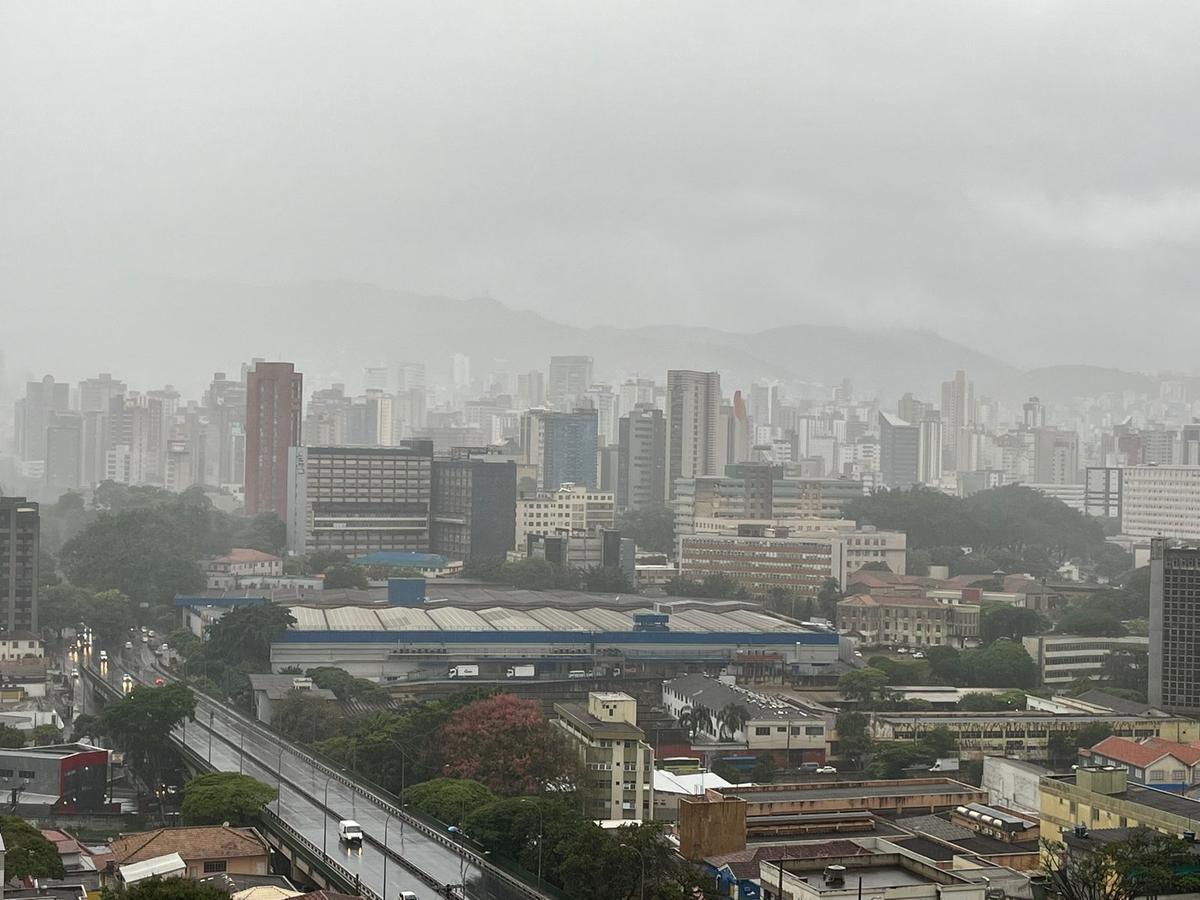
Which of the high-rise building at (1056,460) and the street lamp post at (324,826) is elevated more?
the high-rise building at (1056,460)

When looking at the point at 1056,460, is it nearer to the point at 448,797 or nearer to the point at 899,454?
the point at 899,454

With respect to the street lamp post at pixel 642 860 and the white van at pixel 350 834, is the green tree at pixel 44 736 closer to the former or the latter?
the white van at pixel 350 834

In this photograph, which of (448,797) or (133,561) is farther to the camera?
(133,561)

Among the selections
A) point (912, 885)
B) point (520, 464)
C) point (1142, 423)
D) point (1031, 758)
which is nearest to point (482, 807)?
point (912, 885)

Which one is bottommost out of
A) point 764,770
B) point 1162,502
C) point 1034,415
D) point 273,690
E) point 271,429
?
point 764,770

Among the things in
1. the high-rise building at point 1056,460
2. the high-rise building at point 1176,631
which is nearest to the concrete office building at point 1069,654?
the high-rise building at point 1176,631

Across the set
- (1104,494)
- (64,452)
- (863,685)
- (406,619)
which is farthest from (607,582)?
(64,452)
